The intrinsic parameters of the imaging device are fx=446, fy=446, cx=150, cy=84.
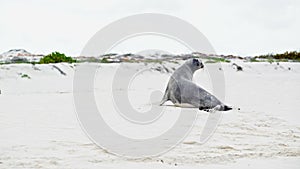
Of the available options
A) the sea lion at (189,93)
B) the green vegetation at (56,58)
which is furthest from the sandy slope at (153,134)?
the green vegetation at (56,58)

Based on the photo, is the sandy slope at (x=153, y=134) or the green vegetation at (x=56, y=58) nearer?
the sandy slope at (x=153, y=134)

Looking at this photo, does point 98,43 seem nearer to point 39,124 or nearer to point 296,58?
point 39,124

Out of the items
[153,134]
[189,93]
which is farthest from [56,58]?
[153,134]

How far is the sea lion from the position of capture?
7.49m

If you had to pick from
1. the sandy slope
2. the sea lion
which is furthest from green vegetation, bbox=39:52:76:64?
the sea lion

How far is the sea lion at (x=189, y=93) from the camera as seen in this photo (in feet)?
24.6

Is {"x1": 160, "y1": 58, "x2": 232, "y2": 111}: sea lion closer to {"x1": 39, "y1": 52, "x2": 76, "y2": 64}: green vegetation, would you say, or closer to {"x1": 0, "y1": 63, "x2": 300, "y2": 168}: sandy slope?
{"x1": 0, "y1": 63, "x2": 300, "y2": 168}: sandy slope

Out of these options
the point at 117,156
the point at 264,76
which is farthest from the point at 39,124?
the point at 264,76

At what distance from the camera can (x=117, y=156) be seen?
404 centimetres

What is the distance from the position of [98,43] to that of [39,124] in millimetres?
4790

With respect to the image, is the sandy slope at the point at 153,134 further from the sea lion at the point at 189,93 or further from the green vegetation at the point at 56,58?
the green vegetation at the point at 56,58

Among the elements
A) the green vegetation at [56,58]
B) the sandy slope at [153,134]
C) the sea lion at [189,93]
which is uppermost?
the green vegetation at [56,58]

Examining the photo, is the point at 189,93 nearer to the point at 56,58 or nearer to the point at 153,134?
the point at 153,134

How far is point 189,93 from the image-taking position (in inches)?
309
